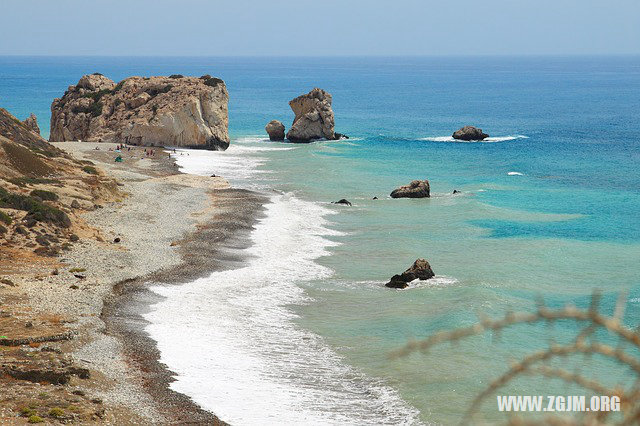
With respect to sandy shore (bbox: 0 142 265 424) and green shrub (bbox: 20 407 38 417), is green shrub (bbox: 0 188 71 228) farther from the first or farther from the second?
green shrub (bbox: 20 407 38 417)

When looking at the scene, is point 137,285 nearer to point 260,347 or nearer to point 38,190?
point 260,347

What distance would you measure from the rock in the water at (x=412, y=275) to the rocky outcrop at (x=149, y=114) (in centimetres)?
5171

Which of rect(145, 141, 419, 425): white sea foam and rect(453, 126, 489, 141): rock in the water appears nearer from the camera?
rect(145, 141, 419, 425): white sea foam

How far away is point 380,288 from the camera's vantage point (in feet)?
117

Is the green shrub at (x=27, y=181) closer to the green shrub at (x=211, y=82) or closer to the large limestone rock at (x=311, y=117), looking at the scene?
the green shrub at (x=211, y=82)

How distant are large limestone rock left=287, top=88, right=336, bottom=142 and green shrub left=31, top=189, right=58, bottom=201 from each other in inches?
2015

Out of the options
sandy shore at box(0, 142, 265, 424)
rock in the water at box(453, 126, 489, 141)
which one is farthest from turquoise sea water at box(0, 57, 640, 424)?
sandy shore at box(0, 142, 265, 424)

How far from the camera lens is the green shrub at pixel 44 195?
150 feet

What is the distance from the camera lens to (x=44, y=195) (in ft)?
151

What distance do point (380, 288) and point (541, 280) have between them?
312 inches

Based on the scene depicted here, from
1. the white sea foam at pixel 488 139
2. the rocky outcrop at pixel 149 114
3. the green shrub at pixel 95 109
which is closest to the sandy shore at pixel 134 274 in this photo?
the rocky outcrop at pixel 149 114

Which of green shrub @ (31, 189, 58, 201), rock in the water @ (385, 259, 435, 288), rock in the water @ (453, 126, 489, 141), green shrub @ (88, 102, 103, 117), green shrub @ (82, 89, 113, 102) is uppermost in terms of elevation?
green shrub @ (82, 89, 113, 102)

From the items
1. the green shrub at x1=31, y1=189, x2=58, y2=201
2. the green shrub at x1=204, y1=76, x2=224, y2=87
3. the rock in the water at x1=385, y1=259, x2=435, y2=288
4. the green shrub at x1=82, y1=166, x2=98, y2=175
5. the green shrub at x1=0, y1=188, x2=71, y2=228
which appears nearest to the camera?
the rock in the water at x1=385, y1=259, x2=435, y2=288

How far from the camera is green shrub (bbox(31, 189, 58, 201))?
150 feet
